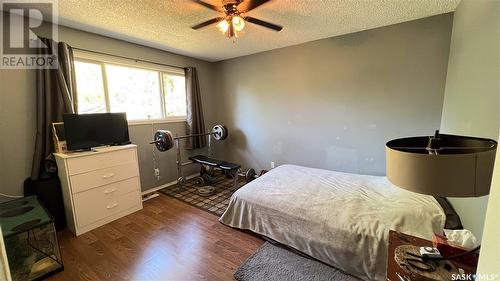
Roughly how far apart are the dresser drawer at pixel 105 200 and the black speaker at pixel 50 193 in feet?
0.89

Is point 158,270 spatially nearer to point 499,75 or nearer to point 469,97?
point 499,75

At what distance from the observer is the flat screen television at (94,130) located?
233 centimetres

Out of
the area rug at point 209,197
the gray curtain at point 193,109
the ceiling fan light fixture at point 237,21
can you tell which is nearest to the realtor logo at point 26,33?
the ceiling fan light fixture at point 237,21

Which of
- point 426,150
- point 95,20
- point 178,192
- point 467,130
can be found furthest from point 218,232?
point 95,20

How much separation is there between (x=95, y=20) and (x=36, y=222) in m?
2.11

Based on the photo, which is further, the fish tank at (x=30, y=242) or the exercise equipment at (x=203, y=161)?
the exercise equipment at (x=203, y=161)

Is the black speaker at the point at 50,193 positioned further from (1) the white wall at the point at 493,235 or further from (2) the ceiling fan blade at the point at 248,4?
(1) the white wall at the point at 493,235

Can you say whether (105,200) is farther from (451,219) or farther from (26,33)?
(451,219)

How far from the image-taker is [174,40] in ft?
9.71

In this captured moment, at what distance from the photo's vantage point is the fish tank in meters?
1.63

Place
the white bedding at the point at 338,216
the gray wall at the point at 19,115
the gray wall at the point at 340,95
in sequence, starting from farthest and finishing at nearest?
the gray wall at the point at 340,95
the gray wall at the point at 19,115
the white bedding at the point at 338,216

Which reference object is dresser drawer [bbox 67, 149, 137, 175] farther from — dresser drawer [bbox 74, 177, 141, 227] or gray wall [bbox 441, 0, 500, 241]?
gray wall [bbox 441, 0, 500, 241]

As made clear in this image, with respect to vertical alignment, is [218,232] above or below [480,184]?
below

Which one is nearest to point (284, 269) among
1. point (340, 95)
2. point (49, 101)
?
point (340, 95)
